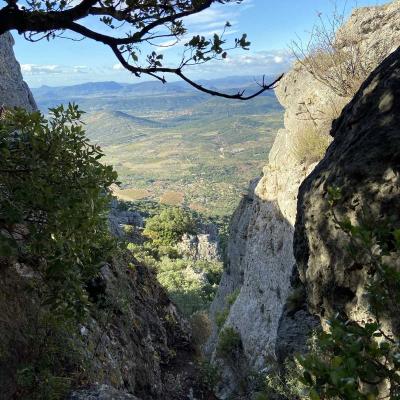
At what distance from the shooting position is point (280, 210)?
19.7 meters

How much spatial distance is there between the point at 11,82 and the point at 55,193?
72.1 feet

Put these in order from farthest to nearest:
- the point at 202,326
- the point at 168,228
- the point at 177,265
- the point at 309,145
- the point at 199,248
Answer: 1. the point at 199,248
2. the point at 168,228
3. the point at 177,265
4. the point at 202,326
5. the point at 309,145

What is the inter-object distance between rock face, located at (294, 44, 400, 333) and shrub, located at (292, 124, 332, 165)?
1032 centimetres

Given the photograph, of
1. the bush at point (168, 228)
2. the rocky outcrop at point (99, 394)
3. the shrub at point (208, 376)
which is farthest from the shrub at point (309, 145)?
the bush at point (168, 228)

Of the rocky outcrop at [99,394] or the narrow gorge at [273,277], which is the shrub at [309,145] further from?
the rocky outcrop at [99,394]

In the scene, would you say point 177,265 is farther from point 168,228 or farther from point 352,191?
point 352,191

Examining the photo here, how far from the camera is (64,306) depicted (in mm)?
Result: 4961

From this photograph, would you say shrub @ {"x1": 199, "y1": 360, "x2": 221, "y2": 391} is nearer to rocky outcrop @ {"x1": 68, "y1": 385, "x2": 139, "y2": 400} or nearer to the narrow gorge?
the narrow gorge

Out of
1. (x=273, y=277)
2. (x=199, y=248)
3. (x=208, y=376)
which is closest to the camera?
(x=208, y=376)

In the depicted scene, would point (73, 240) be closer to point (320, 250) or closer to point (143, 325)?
point (320, 250)

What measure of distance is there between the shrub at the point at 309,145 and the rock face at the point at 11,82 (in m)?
13.9

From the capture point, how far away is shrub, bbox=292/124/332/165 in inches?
674

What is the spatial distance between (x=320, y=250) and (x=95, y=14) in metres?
4.32

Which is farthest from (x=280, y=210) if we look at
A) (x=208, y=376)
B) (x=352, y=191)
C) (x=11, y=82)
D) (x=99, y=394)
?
(x=11, y=82)
